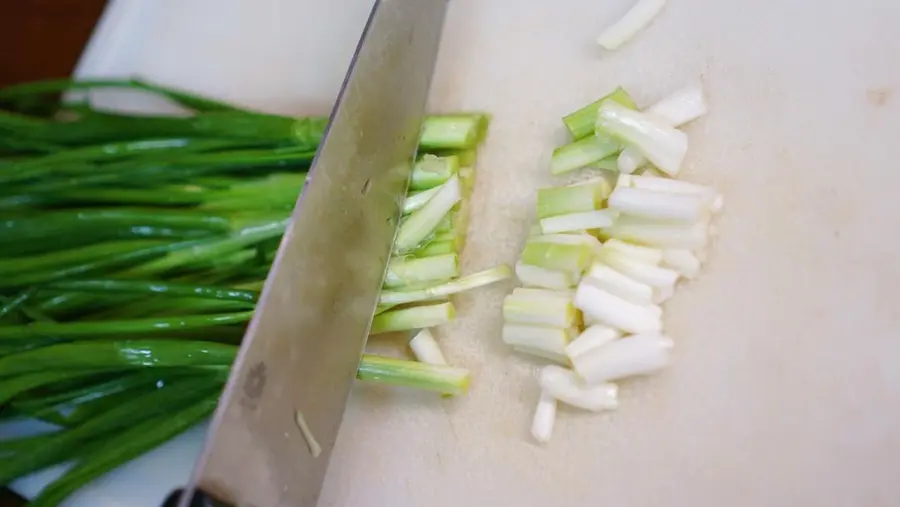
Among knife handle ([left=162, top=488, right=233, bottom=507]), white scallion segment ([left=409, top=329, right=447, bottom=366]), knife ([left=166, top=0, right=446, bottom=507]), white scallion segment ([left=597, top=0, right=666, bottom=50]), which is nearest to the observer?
knife handle ([left=162, top=488, right=233, bottom=507])

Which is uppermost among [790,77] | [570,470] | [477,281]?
[790,77]

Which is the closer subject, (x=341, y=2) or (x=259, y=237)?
(x=259, y=237)

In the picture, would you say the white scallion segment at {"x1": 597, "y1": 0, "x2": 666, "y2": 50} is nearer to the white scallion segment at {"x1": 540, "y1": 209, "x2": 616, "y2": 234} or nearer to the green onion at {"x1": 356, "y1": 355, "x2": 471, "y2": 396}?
the white scallion segment at {"x1": 540, "y1": 209, "x2": 616, "y2": 234}

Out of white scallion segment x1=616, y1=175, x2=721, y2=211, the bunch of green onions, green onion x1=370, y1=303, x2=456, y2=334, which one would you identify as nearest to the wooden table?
the bunch of green onions

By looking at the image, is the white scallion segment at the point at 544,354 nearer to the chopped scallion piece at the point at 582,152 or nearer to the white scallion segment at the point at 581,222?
the white scallion segment at the point at 581,222

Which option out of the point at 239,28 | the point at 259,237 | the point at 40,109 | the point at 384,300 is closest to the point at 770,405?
the point at 384,300

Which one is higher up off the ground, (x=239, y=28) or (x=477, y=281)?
(x=239, y=28)

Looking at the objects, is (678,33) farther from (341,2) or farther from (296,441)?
(296,441)

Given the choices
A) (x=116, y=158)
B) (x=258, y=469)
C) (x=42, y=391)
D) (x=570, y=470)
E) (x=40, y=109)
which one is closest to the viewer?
(x=258, y=469)

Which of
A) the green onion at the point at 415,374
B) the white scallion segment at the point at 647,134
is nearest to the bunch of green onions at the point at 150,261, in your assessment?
the green onion at the point at 415,374
